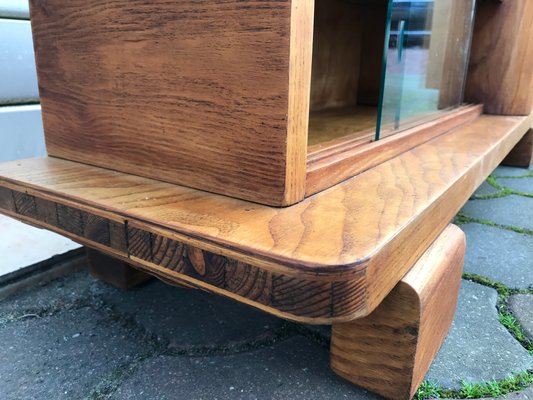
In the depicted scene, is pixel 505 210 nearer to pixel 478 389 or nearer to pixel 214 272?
pixel 478 389

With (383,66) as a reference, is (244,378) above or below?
below

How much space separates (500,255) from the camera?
0.93 metres

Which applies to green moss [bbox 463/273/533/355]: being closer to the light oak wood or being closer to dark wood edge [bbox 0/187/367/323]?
dark wood edge [bbox 0/187/367/323]

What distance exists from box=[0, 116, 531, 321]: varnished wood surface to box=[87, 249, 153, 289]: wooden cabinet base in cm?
17

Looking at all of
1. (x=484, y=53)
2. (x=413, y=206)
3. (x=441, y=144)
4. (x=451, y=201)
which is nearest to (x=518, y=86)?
(x=484, y=53)

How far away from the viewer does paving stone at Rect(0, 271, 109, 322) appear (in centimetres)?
71

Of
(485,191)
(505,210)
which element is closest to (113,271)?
(505,210)

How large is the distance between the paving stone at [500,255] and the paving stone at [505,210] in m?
0.08

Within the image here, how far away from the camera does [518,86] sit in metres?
1.43

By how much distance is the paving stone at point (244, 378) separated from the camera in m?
0.53

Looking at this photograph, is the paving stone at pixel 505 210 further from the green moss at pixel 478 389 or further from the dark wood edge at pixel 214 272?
the dark wood edge at pixel 214 272

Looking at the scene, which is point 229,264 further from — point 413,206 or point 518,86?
point 518,86

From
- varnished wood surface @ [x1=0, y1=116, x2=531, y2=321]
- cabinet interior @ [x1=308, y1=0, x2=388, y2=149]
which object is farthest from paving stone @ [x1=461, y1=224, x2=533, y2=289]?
cabinet interior @ [x1=308, y1=0, x2=388, y2=149]

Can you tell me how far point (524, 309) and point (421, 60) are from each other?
476 mm
